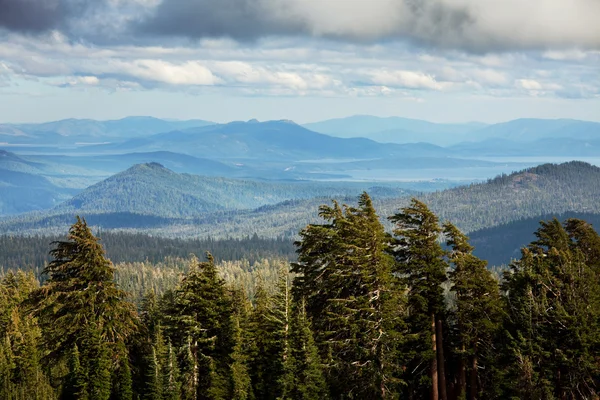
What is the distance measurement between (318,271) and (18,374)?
92.9 feet

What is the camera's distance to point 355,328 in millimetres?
42656

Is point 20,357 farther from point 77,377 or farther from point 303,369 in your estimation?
point 303,369

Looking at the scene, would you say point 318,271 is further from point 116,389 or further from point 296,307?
point 116,389

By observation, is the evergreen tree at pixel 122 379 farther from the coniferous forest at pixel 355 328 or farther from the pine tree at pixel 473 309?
the pine tree at pixel 473 309

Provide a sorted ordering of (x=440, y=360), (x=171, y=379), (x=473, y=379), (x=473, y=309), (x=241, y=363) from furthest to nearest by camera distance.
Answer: (x=241, y=363)
(x=171, y=379)
(x=473, y=379)
(x=440, y=360)
(x=473, y=309)

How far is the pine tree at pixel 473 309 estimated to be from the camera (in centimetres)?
4488

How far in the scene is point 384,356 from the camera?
42.7m

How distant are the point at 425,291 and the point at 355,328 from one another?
505 cm

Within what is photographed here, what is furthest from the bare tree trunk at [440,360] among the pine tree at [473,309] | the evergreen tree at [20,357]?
the evergreen tree at [20,357]

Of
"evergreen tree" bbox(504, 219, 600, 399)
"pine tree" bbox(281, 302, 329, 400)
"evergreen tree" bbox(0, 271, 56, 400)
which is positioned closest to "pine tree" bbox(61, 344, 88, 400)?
"evergreen tree" bbox(0, 271, 56, 400)

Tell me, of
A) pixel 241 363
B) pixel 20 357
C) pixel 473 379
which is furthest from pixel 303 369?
pixel 20 357

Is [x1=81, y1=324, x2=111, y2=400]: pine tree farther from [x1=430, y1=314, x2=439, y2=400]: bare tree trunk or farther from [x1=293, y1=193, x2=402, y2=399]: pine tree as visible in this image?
[x1=430, y1=314, x2=439, y2=400]: bare tree trunk

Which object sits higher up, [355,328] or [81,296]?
[81,296]

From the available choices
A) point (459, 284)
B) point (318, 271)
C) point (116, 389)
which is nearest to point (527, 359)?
point (459, 284)
